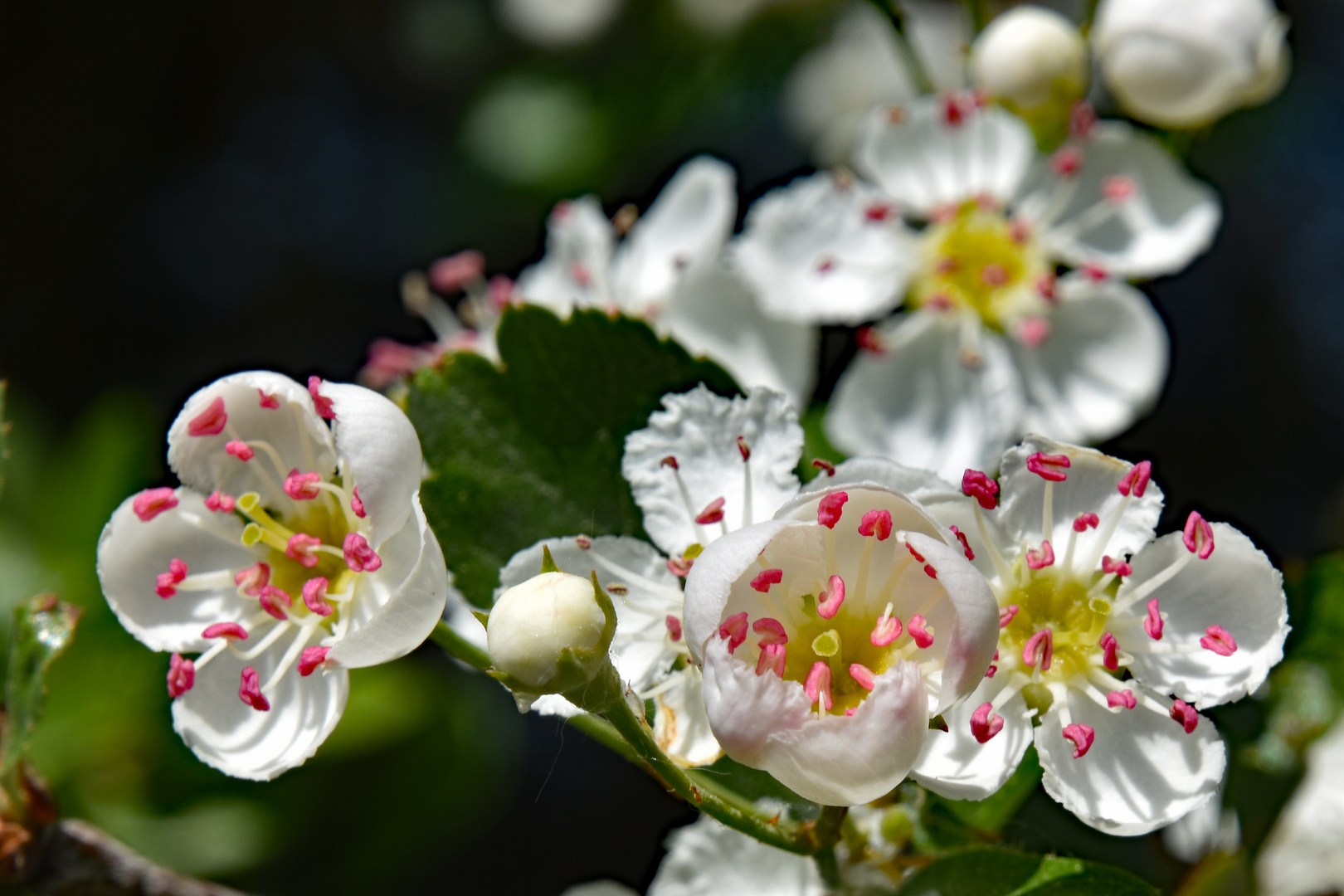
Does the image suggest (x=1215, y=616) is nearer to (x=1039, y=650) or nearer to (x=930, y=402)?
(x=1039, y=650)

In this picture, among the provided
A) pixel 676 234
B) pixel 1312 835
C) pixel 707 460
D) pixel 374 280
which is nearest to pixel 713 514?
pixel 707 460

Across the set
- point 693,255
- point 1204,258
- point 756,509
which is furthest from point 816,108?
point 756,509

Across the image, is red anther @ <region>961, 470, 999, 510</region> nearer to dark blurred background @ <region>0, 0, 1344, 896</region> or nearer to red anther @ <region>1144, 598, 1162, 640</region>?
red anther @ <region>1144, 598, 1162, 640</region>

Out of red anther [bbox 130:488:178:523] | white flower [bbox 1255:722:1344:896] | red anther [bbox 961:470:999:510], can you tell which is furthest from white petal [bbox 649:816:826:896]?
white flower [bbox 1255:722:1344:896]

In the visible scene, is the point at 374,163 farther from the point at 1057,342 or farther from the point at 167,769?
the point at 1057,342

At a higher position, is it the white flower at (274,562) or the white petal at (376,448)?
the white petal at (376,448)

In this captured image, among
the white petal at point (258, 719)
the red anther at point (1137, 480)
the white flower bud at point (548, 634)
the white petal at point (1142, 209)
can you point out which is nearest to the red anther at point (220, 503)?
the white petal at point (258, 719)

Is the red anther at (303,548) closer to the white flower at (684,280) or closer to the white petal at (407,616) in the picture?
the white petal at (407,616)
